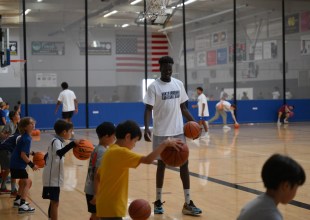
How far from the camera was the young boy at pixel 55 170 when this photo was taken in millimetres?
5332

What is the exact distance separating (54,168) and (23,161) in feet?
3.46

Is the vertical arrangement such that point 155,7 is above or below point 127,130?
above

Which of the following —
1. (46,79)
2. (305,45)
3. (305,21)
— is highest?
(305,21)

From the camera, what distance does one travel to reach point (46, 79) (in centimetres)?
2062

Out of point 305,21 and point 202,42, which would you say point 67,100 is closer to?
point 202,42

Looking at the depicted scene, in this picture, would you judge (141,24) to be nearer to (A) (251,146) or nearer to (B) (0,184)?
(A) (251,146)

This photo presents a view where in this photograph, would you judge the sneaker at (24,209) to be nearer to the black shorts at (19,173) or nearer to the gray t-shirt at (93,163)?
the black shorts at (19,173)

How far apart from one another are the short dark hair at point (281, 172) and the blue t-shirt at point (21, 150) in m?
4.05

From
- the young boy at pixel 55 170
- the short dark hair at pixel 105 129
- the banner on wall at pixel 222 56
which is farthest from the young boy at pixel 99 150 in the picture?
the banner on wall at pixel 222 56

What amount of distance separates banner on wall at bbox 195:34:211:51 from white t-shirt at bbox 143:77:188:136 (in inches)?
660

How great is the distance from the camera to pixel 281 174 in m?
2.53

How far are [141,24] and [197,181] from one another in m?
14.8

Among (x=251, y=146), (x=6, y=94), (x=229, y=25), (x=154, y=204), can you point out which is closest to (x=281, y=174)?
(x=154, y=204)

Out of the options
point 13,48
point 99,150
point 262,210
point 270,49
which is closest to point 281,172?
point 262,210
